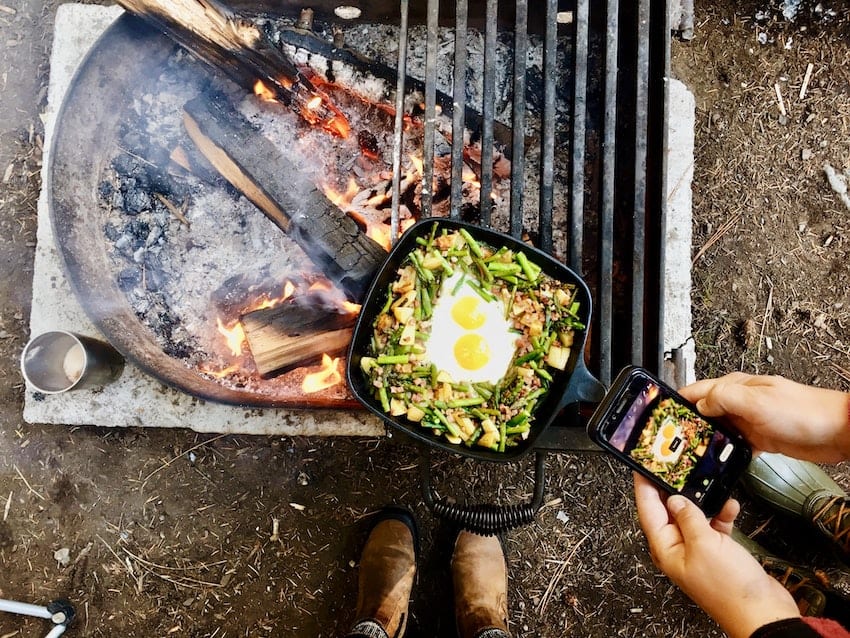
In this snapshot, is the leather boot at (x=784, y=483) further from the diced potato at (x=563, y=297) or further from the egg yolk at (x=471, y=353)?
the egg yolk at (x=471, y=353)

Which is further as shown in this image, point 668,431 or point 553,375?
point 553,375

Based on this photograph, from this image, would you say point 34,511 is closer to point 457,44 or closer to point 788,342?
point 457,44

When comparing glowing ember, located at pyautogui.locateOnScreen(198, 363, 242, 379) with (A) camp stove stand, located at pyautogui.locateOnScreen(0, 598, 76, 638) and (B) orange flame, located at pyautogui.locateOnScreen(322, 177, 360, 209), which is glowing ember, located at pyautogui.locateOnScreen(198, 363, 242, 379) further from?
(A) camp stove stand, located at pyautogui.locateOnScreen(0, 598, 76, 638)

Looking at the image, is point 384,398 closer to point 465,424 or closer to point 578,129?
point 465,424

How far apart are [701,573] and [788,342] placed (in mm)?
2316

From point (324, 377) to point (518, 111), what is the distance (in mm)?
1661

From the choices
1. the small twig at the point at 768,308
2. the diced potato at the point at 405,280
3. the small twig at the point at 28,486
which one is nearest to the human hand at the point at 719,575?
the diced potato at the point at 405,280

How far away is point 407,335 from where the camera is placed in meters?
2.69

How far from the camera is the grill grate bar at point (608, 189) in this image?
280cm

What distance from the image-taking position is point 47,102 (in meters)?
3.83

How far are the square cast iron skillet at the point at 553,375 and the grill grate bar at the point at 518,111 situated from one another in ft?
0.71

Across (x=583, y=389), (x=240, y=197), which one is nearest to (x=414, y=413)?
(x=583, y=389)

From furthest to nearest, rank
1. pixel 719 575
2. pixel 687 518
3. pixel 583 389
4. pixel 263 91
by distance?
pixel 263 91 < pixel 583 389 < pixel 687 518 < pixel 719 575

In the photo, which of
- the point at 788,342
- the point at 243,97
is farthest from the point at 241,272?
the point at 788,342
